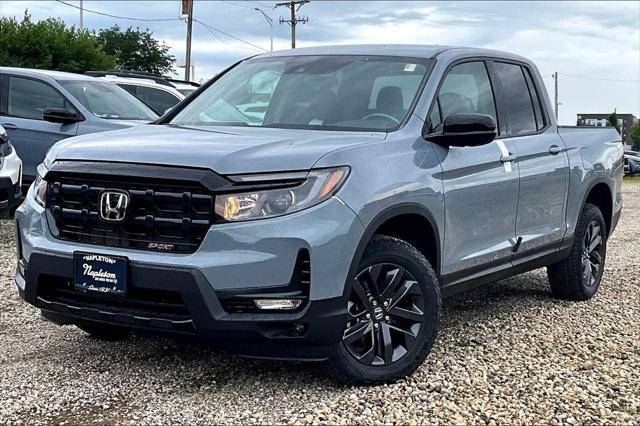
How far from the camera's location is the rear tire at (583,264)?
6.70 m

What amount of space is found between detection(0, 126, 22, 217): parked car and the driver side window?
470cm

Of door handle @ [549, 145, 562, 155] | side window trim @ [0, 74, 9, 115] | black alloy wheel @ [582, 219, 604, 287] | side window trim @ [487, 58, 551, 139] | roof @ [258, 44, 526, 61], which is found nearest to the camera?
roof @ [258, 44, 526, 61]

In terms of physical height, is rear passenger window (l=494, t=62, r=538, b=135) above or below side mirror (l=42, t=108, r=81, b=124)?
above

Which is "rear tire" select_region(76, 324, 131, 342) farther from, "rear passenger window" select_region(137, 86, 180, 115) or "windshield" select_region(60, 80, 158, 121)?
"rear passenger window" select_region(137, 86, 180, 115)

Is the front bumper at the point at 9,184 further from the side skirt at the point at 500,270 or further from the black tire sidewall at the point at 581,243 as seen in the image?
the black tire sidewall at the point at 581,243

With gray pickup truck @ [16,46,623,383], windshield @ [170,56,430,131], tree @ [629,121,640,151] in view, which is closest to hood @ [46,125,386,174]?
gray pickup truck @ [16,46,623,383]

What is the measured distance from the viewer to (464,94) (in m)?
5.43

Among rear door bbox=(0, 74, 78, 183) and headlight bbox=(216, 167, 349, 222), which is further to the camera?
rear door bbox=(0, 74, 78, 183)

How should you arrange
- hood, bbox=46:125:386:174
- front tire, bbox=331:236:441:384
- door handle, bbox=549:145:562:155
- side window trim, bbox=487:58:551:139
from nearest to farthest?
hood, bbox=46:125:386:174
front tire, bbox=331:236:441:384
side window trim, bbox=487:58:551:139
door handle, bbox=549:145:562:155

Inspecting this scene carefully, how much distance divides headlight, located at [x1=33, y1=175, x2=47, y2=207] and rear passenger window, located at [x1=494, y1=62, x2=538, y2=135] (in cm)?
303

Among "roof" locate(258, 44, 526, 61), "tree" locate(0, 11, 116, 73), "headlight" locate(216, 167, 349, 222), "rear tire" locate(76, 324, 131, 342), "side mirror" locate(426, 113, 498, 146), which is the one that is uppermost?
"tree" locate(0, 11, 116, 73)

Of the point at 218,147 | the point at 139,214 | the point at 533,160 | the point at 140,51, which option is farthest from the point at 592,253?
the point at 140,51

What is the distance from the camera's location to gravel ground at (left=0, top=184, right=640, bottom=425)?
13.1 feet

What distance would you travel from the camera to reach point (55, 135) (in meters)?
10.2
